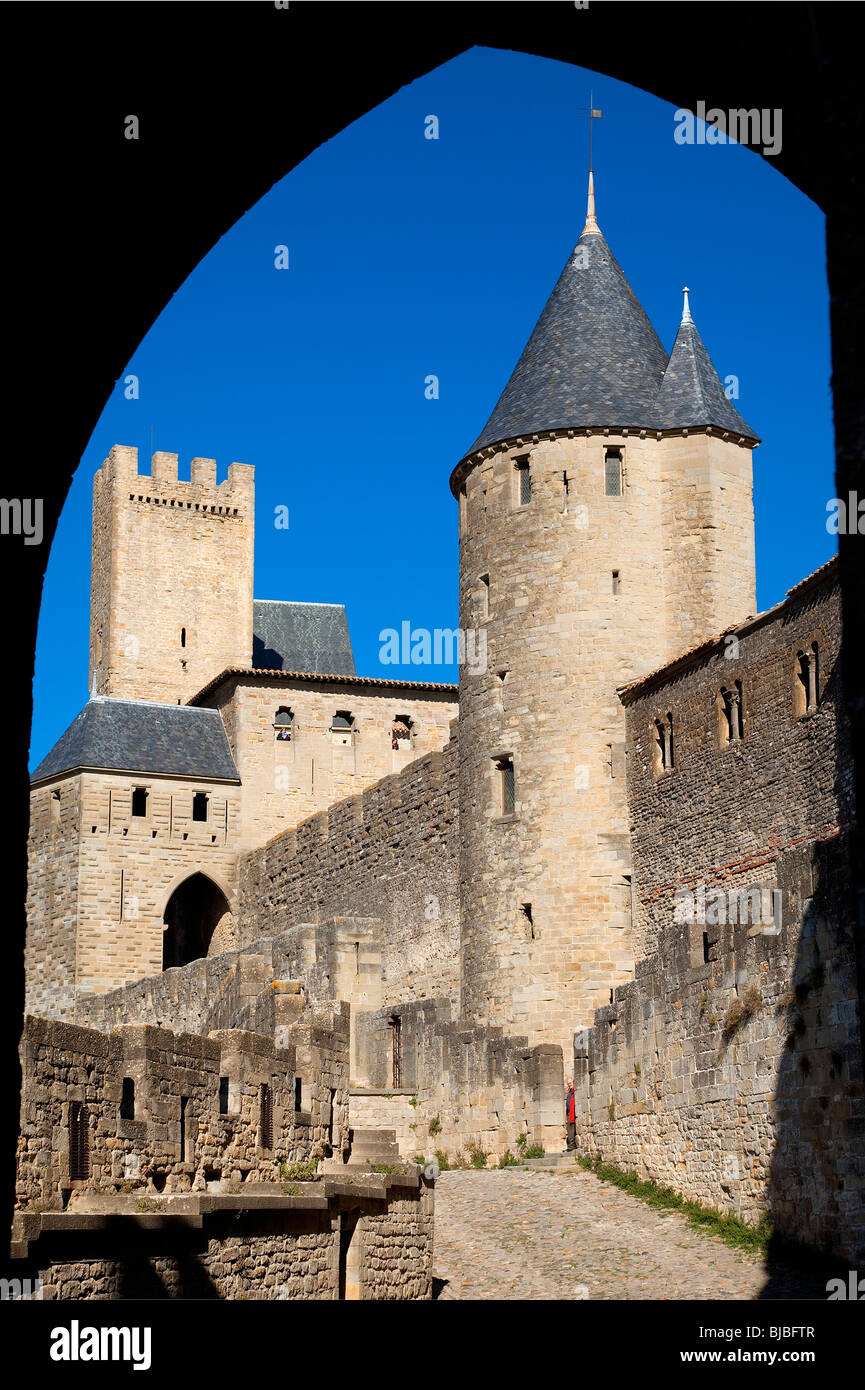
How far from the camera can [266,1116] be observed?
1669cm

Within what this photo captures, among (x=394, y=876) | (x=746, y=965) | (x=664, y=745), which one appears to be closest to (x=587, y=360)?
(x=664, y=745)

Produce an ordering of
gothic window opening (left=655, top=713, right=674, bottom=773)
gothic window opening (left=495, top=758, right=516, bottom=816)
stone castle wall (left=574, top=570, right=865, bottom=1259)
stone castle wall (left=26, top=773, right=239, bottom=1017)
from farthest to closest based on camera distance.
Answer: stone castle wall (left=26, top=773, right=239, bottom=1017) → gothic window opening (left=495, top=758, right=516, bottom=816) → gothic window opening (left=655, top=713, right=674, bottom=773) → stone castle wall (left=574, top=570, right=865, bottom=1259)

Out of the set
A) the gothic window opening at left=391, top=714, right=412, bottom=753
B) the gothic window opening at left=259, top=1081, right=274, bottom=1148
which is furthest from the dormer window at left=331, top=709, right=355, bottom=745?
the gothic window opening at left=259, top=1081, right=274, bottom=1148

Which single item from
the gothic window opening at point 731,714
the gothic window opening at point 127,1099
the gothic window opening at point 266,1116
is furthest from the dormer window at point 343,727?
the gothic window opening at point 127,1099

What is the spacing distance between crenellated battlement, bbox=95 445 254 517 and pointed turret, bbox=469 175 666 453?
25832 mm

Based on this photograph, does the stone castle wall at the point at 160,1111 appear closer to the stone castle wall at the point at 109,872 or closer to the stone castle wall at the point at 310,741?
the stone castle wall at the point at 109,872

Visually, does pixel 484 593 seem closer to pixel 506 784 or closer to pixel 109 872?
pixel 506 784

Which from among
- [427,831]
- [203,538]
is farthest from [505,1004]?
[203,538]

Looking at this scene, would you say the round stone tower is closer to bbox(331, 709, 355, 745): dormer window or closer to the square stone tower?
bbox(331, 709, 355, 745): dormer window

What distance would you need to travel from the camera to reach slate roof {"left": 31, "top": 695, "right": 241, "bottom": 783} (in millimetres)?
39781

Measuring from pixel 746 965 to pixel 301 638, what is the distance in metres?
38.3

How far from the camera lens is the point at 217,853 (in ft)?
132

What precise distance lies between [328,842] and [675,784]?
1115 cm

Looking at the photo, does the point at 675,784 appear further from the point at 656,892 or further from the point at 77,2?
the point at 77,2
